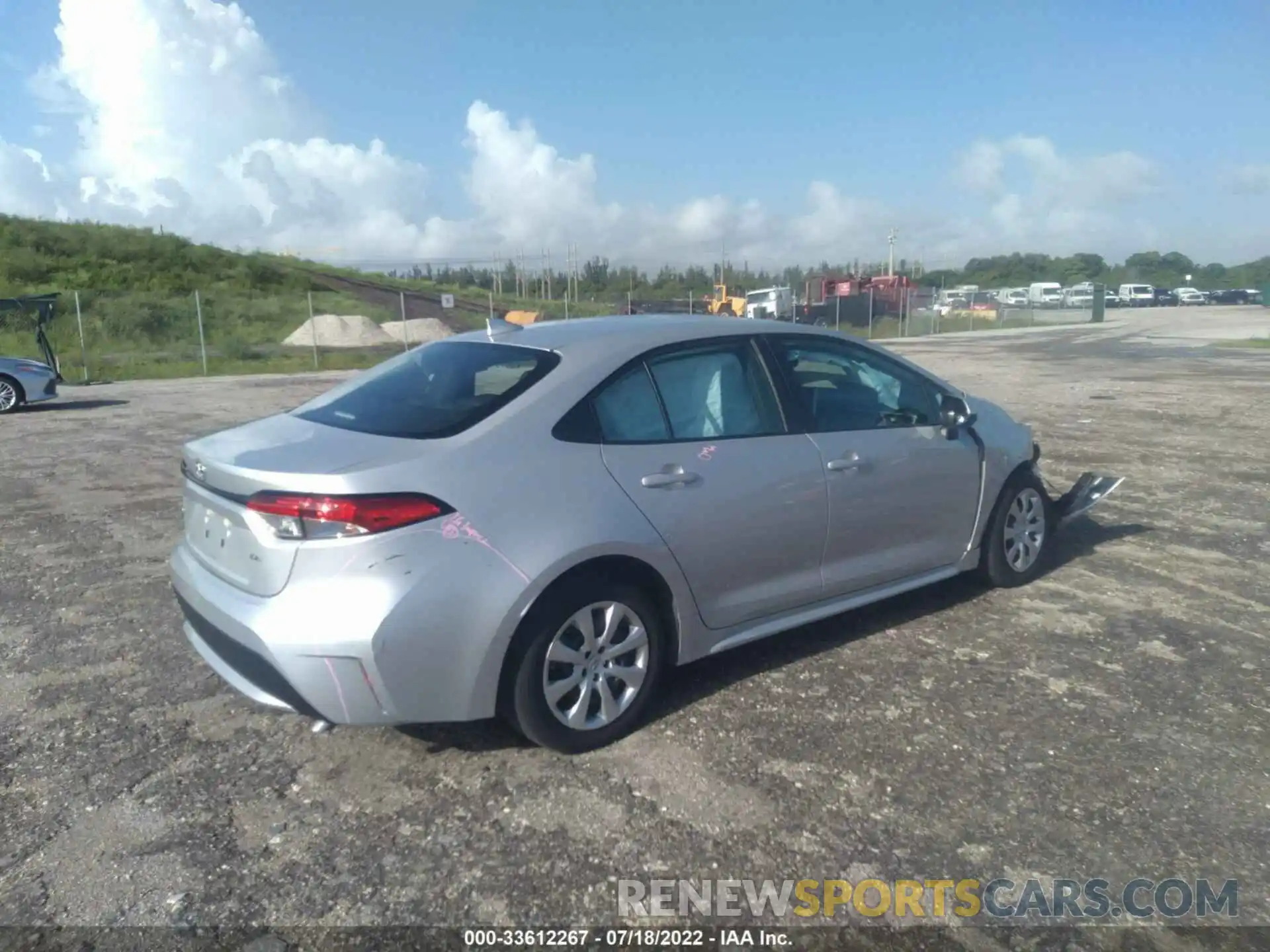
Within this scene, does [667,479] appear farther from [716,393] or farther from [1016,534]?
[1016,534]

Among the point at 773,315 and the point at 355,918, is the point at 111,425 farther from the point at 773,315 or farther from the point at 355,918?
the point at 773,315

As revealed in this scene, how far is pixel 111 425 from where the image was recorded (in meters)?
13.2

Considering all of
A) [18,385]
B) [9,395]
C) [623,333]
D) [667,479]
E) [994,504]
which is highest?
[623,333]

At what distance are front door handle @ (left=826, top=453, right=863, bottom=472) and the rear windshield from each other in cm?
134

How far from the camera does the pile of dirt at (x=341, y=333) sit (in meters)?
34.9

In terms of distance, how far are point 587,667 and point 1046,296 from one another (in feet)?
258

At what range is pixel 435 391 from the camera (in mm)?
3869

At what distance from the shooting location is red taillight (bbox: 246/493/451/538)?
3.13 meters

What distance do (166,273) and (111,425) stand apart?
3434 cm

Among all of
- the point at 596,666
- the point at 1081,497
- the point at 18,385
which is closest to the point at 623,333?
the point at 596,666

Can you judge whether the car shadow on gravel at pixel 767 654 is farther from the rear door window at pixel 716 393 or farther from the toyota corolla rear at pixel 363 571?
the rear door window at pixel 716 393

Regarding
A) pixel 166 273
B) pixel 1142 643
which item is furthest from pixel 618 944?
pixel 166 273

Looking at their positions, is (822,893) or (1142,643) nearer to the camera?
(822,893)

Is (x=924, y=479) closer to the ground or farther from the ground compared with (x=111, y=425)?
farther from the ground
